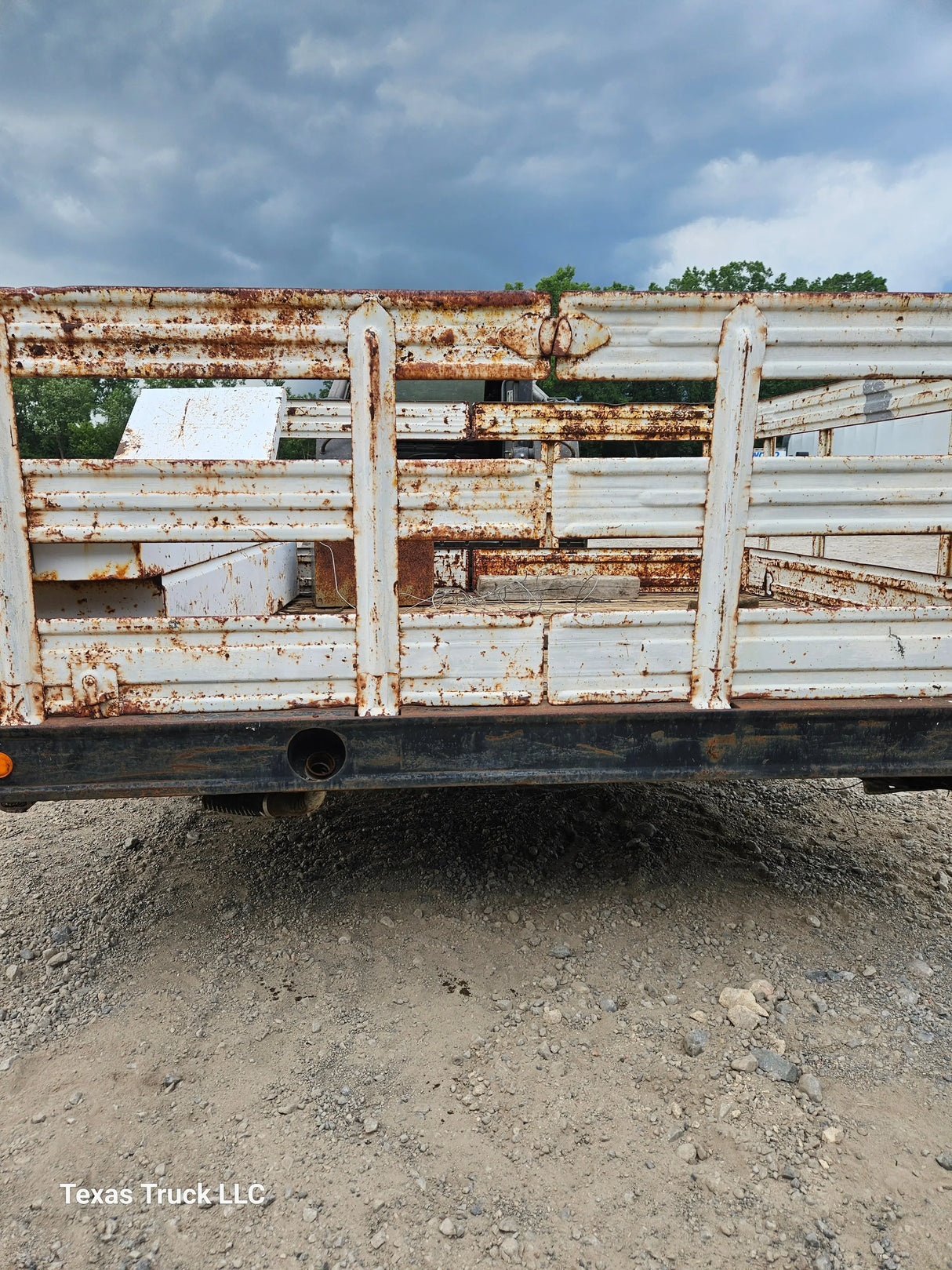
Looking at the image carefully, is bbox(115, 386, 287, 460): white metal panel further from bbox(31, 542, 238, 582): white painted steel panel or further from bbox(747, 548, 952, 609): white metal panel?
bbox(747, 548, 952, 609): white metal panel

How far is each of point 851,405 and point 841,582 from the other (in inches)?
30.8

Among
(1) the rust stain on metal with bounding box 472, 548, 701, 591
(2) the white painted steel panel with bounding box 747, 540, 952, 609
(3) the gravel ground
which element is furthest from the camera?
(1) the rust stain on metal with bounding box 472, 548, 701, 591

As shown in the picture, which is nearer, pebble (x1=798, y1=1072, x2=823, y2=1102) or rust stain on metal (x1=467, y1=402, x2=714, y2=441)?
pebble (x1=798, y1=1072, x2=823, y2=1102)

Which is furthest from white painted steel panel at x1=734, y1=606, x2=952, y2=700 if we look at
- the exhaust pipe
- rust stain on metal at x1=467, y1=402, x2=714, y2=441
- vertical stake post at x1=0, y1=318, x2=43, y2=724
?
vertical stake post at x1=0, y1=318, x2=43, y2=724

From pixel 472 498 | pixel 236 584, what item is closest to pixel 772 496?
pixel 472 498

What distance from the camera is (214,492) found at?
6.55ft

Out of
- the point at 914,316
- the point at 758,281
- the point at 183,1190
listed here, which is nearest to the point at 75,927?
the point at 183,1190

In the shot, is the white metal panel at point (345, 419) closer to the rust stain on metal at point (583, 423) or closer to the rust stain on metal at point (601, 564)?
the rust stain on metal at point (601, 564)

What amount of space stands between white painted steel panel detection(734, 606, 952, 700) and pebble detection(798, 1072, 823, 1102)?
39.0 inches

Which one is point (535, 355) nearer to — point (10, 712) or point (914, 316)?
point (914, 316)

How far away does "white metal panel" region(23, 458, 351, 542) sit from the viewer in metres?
1.96

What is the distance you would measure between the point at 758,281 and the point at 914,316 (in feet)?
172

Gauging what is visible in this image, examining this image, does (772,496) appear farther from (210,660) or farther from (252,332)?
(210,660)

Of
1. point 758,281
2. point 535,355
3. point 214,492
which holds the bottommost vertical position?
point 214,492
